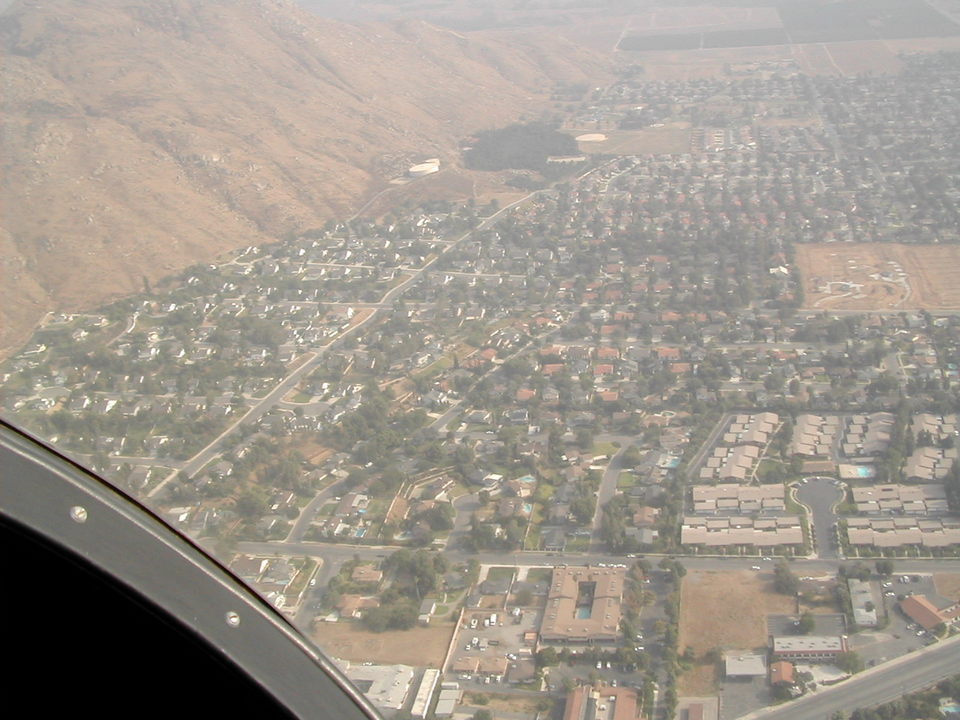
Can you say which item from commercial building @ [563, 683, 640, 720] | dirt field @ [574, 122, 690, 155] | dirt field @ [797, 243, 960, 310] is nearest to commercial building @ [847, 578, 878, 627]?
commercial building @ [563, 683, 640, 720]

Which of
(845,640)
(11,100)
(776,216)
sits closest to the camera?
(845,640)

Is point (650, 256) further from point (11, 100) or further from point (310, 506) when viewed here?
point (11, 100)

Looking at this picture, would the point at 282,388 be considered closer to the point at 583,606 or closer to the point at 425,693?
the point at 583,606

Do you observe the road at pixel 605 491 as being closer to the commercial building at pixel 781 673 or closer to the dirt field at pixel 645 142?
the commercial building at pixel 781 673

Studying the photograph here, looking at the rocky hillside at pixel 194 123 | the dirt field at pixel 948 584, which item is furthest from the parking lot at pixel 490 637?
the rocky hillside at pixel 194 123

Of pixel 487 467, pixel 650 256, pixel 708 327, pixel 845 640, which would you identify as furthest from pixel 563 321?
pixel 845 640

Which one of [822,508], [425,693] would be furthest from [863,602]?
[425,693]

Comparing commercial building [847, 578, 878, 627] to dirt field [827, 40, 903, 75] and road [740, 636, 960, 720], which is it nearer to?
road [740, 636, 960, 720]
